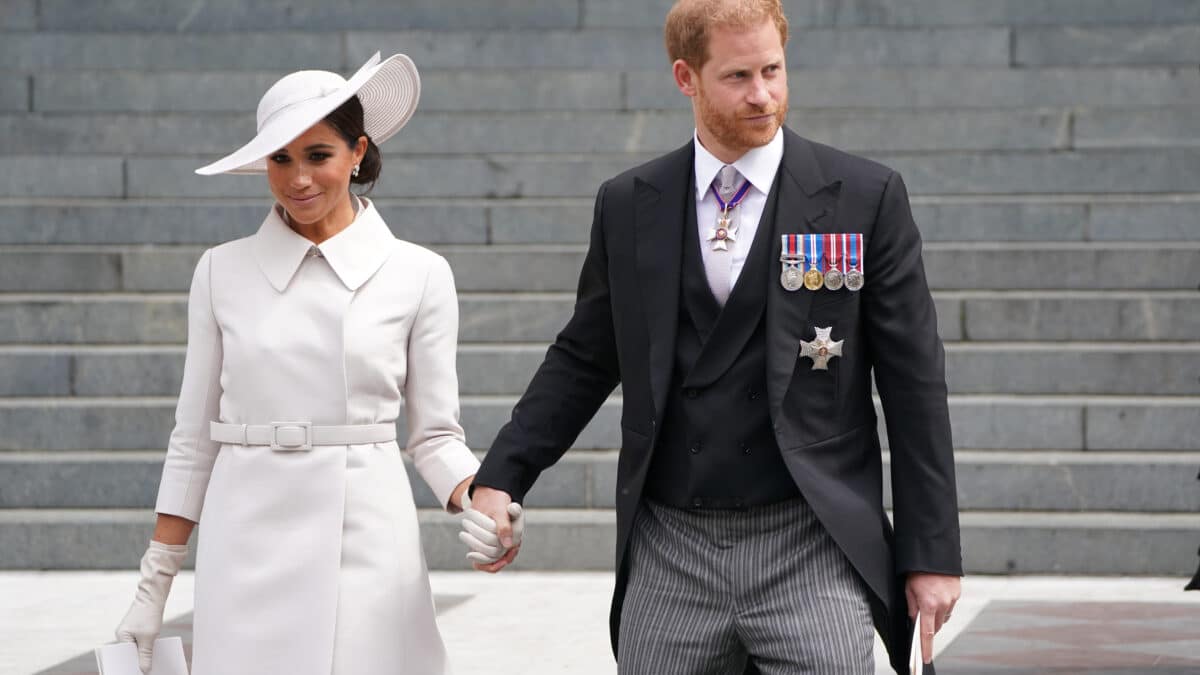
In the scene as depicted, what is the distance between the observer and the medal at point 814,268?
10.5 feet

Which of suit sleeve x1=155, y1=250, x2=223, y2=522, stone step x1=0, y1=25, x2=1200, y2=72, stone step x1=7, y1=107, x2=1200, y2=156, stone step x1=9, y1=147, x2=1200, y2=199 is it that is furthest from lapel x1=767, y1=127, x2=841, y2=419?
stone step x1=0, y1=25, x2=1200, y2=72

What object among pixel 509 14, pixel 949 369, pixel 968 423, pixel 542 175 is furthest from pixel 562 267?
pixel 509 14

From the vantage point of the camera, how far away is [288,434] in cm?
365

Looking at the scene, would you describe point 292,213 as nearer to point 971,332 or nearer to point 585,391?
point 585,391

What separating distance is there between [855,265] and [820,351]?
0.51 ft

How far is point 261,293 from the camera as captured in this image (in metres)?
3.70

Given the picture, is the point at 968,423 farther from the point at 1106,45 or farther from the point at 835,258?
the point at 835,258

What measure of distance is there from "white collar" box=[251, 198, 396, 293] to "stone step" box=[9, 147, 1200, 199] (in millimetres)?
6773

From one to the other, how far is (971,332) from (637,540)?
610 cm

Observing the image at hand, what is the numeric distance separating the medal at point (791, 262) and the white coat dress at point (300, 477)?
0.85m

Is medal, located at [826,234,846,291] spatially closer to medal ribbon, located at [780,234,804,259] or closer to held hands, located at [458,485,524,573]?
medal ribbon, located at [780,234,804,259]

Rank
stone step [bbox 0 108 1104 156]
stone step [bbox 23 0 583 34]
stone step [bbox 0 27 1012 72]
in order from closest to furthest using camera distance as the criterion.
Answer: stone step [bbox 0 108 1104 156], stone step [bbox 0 27 1012 72], stone step [bbox 23 0 583 34]

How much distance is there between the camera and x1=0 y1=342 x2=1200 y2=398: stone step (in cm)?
881

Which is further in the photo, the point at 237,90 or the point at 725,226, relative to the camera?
the point at 237,90
